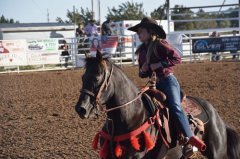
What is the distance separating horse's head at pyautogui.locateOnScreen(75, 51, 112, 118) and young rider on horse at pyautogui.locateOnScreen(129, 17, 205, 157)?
2.44 feet

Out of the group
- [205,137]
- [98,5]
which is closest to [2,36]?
[98,5]

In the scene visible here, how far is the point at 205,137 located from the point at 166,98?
90cm

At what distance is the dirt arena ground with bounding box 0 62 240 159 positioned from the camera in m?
6.70

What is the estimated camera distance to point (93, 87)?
12.0 ft

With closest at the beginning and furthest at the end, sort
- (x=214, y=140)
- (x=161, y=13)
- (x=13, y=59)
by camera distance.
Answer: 1. (x=214, y=140)
2. (x=161, y=13)
3. (x=13, y=59)

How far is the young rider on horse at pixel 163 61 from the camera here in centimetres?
437

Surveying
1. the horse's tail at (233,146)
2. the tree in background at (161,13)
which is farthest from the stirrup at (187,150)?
the tree in background at (161,13)

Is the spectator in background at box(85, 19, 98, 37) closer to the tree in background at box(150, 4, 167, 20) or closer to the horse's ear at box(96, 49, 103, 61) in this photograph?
the tree in background at box(150, 4, 167, 20)

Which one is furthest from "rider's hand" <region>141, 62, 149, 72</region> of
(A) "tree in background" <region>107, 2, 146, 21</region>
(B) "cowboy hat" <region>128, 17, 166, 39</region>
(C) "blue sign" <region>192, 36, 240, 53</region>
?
(A) "tree in background" <region>107, 2, 146, 21</region>

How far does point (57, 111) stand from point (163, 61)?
5.60 meters

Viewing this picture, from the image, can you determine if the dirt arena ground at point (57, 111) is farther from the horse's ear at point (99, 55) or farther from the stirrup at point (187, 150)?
the horse's ear at point (99, 55)

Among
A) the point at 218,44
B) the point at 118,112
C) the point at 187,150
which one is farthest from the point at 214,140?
the point at 218,44

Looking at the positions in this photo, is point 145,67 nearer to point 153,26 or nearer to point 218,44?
point 153,26

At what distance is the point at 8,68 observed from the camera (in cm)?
2050
